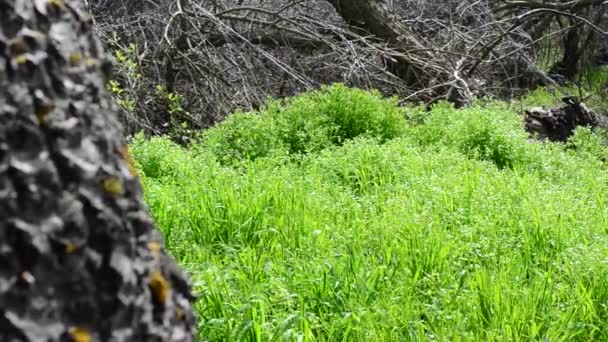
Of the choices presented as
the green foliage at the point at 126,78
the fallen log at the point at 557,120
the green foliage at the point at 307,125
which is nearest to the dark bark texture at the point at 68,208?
the green foliage at the point at 307,125

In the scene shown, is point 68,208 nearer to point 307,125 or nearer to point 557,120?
point 307,125

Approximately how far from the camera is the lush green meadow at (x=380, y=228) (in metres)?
3.03

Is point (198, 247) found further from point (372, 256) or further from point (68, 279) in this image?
point (68, 279)

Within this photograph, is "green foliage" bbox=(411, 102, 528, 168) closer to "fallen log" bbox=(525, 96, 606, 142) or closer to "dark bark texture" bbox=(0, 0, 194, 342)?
"fallen log" bbox=(525, 96, 606, 142)

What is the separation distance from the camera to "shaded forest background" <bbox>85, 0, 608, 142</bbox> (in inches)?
283

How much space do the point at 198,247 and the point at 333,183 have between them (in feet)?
4.89

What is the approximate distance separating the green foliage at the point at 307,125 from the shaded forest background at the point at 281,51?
70 cm

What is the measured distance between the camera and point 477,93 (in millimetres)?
8617

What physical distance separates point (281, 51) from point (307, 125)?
2.36m

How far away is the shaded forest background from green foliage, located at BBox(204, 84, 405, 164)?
696 millimetres

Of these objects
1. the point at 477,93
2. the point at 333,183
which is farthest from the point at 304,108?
the point at 477,93

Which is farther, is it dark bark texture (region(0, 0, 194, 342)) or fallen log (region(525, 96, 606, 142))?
fallen log (region(525, 96, 606, 142))

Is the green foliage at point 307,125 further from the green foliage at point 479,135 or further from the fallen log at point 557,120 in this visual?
the fallen log at point 557,120


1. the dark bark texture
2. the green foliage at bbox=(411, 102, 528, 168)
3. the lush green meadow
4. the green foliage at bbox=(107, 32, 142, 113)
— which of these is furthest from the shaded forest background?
the dark bark texture
